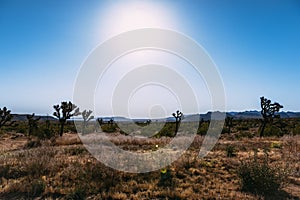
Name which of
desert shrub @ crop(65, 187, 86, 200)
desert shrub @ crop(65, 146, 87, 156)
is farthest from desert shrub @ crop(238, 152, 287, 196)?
desert shrub @ crop(65, 146, 87, 156)

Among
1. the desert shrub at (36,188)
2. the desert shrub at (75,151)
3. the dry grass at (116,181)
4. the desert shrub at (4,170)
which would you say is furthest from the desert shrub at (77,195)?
the desert shrub at (75,151)

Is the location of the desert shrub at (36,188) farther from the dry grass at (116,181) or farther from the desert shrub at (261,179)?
the desert shrub at (261,179)

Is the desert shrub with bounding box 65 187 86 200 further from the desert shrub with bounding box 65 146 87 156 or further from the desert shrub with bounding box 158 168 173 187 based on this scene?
the desert shrub with bounding box 65 146 87 156

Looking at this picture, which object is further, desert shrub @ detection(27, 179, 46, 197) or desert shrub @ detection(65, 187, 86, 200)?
desert shrub @ detection(27, 179, 46, 197)

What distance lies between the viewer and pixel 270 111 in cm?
2891

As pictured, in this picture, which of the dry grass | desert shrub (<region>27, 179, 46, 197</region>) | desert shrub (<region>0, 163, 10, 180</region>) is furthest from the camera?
desert shrub (<region>0, 163, 10, 180</region>)

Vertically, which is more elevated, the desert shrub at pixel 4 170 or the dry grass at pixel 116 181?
the desert shrub at pixel 4 170

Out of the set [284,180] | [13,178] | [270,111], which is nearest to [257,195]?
[284,180]

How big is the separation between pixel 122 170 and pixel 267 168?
4610mm

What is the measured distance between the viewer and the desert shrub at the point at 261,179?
26.0 feet

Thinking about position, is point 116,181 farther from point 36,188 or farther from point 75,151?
point 75,151

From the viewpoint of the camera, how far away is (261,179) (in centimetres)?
802

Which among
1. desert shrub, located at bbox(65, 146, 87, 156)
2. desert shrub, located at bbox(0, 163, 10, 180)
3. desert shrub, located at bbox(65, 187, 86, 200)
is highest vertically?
desert shrub, located at bbox(65, 146, 87, 156)

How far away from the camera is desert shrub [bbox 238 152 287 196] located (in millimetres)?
7922
